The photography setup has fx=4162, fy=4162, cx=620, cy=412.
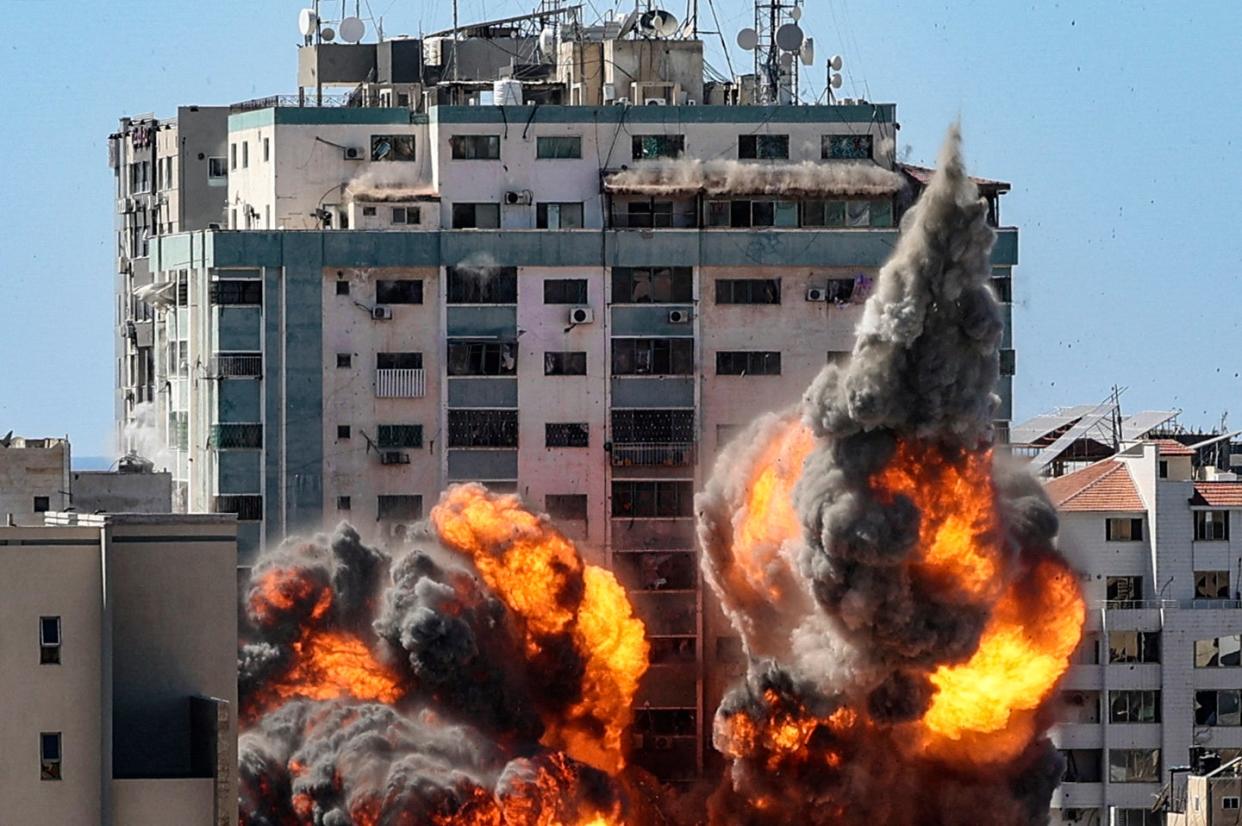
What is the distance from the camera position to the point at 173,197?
586ft

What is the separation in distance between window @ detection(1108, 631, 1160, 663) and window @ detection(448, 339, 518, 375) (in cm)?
2018

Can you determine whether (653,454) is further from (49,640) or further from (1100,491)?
(49,640)

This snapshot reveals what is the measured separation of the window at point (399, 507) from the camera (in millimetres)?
125750

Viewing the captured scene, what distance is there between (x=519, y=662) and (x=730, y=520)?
7.21 meters

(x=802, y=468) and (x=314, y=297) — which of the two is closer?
(x=802, y=468)

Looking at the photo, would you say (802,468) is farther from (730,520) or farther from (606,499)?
(606,499)

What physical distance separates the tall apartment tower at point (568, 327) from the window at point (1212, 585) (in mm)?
13502

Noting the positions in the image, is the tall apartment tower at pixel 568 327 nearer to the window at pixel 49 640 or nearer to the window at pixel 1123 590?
the window at pixel 1123 590

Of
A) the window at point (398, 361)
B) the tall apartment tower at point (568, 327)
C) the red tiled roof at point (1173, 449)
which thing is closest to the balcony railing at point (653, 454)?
the tall apartment tower at point (568, 327)

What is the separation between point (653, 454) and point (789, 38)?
48.9 feet

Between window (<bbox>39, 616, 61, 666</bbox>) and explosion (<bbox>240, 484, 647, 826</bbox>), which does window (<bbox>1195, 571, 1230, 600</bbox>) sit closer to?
explosion (<bbox>240, 484, 647, 826</bbox>)

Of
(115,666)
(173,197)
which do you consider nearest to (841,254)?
(115,666)

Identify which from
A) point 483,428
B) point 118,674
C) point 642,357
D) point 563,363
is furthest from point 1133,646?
point 118,674

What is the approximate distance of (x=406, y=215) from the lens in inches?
5017
